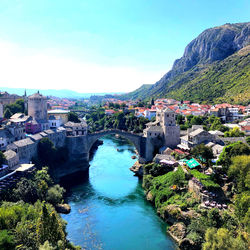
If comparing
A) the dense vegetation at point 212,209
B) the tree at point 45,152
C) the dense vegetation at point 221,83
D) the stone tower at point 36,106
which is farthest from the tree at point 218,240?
the dense vegetation at point 221,83

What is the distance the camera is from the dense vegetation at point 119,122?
60.0 metres

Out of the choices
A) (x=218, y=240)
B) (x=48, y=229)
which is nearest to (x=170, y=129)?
(x=218, y=240)

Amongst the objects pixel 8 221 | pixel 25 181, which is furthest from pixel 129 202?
pixel 8 221

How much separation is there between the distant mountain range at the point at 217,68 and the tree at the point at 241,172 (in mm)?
48955

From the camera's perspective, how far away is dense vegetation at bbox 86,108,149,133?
60.0 meters

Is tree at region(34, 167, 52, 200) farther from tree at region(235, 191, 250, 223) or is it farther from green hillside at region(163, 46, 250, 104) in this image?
green hillside at region(163, 46, 250, 104)

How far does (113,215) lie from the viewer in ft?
82.8

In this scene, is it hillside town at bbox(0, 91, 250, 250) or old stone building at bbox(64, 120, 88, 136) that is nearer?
hillside town at bbox(0, 91, 250, 250)

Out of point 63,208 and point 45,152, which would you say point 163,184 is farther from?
point 45,152

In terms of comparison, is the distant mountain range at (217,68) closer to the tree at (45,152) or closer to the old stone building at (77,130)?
the old stone building at (77,130)

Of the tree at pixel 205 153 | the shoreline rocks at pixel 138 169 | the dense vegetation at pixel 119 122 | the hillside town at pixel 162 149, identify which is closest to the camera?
the hillside town at pixel 162 149

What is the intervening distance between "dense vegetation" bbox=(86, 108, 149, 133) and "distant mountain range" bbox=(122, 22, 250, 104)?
2955 cm

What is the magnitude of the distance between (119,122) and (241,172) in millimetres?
48240

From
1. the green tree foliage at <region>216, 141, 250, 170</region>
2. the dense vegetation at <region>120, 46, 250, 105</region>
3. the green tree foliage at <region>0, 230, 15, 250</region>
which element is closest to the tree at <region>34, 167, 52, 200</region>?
the green tree foliage at <region>0, 230, 15, 250</region>
